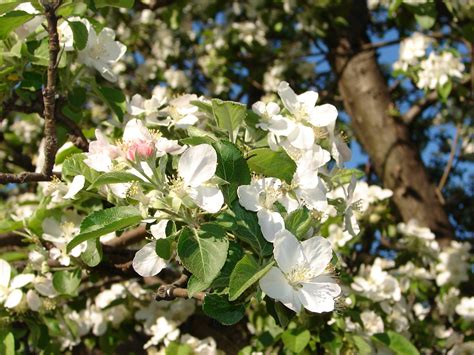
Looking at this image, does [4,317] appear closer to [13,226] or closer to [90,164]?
[13,226]

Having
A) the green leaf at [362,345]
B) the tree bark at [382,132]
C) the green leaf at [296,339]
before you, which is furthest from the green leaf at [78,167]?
the tree bark at [382,132]

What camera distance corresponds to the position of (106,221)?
3.59 ft

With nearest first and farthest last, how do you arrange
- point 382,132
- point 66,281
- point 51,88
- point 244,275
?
point 244,275 < point 51,88 < point 66,281 < point 382,132

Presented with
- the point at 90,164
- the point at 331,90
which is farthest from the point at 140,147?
the point at 331,90

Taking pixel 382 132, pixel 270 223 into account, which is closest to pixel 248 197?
pixel 270 223

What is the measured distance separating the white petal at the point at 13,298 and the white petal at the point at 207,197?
0.66 meters

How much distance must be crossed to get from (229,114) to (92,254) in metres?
0.40

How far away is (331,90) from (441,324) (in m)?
1.67

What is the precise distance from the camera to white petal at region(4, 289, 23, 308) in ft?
5.02

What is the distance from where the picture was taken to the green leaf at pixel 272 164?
121 cm

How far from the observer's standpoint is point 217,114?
127cm

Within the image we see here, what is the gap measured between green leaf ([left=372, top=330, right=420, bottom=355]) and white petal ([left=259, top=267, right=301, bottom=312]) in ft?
2.60

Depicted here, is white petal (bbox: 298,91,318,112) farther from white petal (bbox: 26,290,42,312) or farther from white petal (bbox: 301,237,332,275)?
white petal (bbox: 26,290,42,312)

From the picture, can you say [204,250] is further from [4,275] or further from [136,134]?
[4,275]
